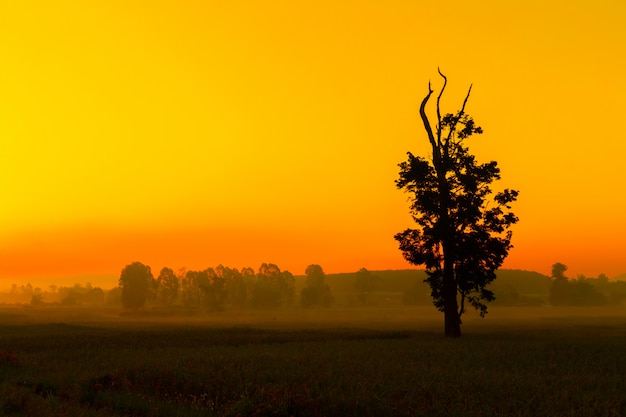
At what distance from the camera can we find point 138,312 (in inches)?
5876

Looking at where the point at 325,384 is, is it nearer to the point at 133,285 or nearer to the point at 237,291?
the point at 133,285

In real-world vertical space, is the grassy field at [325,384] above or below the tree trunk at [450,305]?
below

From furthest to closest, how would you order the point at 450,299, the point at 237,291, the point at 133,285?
the point at 237,291 < the point at 133,285 < the point at 450,299

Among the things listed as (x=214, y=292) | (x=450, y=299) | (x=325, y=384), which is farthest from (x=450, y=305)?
(x=214, y=292)

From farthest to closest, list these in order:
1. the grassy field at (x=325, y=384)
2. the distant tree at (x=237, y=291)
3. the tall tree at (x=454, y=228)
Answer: the distant tree at (x=237, y=291), the tall tree at (x=454, y=228), the grassy field at (x=325, y=384)

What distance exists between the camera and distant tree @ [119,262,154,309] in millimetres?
158500

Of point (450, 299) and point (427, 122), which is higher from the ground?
point (427, 122)

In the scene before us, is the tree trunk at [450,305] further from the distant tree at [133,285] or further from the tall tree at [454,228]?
the distant tree at [133,285]

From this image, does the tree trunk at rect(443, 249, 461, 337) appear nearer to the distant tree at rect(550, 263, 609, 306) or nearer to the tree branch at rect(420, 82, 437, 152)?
the tree branch at rect(420, 82, 437, 152)

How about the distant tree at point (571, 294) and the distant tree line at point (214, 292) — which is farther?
the distant tree at point (571, 294)

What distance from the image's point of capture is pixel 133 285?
159m

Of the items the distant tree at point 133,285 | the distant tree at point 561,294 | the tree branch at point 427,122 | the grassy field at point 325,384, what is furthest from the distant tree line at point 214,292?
the grassy field at point 325,384

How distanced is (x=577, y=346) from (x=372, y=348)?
13.2 metres

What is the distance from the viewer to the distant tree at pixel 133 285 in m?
158
